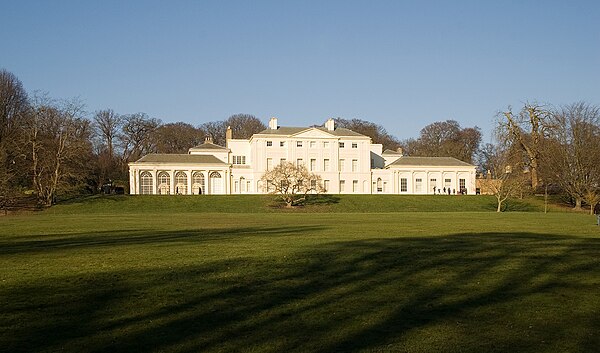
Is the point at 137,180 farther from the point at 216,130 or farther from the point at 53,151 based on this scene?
the point at 216,130

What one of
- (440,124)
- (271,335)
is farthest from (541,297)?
(440,124)

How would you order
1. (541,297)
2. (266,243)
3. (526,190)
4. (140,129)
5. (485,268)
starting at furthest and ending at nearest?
(140,129), (526,190), (266,243), (485,268), (541,297)

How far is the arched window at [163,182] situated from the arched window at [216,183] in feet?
20.5

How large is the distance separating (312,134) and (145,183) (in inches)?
1013

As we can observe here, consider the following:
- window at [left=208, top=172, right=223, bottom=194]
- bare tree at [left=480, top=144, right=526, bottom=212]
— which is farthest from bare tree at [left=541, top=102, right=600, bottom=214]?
window at [left=208, top=172, right=223, bottom=194]

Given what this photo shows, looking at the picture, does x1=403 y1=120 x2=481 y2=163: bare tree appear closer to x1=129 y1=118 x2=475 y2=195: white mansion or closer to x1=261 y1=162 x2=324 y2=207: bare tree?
x1=129 y1=118 x2=475 y2=195: white mansion

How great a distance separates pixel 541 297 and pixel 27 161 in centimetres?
6240

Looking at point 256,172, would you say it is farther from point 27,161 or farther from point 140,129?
point 27,161

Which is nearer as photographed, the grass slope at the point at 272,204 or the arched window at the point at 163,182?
the grass slope at the point at 272,204

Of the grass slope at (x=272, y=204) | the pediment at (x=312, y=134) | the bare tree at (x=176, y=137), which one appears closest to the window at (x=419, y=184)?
the pediment at (x=312, y=134)

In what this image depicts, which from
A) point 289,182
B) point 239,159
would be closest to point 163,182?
point 239,159

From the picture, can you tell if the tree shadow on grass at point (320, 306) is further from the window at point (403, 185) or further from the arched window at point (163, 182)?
the window at point (403, 185)

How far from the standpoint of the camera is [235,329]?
815 centimetres

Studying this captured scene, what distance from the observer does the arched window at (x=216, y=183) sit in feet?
279
